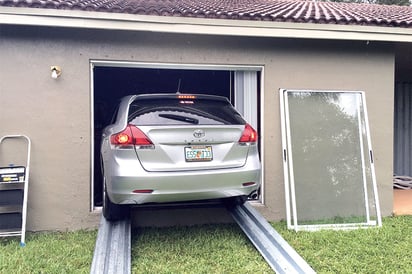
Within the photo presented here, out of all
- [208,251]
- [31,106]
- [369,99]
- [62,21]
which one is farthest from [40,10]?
[369,99]

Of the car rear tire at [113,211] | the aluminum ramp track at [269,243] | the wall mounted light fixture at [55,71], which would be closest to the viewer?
the aluminum ramp track at [269,243]

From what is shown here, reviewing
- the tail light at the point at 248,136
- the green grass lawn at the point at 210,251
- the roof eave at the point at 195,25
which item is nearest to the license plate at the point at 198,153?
the tail light at the point at 248,136

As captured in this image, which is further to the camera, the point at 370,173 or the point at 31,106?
the point at 370,173

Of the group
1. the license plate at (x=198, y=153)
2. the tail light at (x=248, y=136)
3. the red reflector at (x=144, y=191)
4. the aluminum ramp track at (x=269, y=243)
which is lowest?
the aluminum ramp track at (x=269, y=243)

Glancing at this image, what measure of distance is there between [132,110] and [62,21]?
1.81 metres

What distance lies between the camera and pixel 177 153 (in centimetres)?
419

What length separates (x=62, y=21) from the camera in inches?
202

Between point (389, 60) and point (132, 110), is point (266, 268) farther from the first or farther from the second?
point (389, 60)

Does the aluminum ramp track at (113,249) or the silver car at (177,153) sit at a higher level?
the silver car at (177,153)

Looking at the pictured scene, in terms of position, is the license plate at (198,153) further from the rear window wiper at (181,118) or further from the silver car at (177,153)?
the rear window wiper at (181,118)

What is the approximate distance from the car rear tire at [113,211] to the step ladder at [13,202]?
1.11 meters

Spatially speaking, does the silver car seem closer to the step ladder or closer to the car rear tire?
the car rear tire

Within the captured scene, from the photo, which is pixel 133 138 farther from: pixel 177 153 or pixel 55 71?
pixel 55 71

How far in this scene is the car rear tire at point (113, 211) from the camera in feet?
15.7
